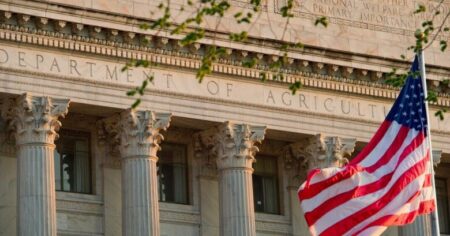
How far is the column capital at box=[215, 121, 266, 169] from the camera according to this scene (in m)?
58.9

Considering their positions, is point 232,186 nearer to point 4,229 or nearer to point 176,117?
point 176,117

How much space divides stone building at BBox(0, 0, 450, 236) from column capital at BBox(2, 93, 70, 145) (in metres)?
0.04

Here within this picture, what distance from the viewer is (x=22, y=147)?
54.7 m

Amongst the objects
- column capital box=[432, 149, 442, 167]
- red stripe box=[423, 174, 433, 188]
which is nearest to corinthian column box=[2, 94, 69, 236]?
red stripe box=[423, 174, 433, 188]

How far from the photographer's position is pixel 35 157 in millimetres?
54469

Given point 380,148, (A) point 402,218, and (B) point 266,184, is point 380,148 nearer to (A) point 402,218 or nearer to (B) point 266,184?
(A) point 402,218

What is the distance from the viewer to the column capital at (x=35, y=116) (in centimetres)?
5478

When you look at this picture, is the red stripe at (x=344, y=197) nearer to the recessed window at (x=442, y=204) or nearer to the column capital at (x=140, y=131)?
the column capital at (x=140, y=131)

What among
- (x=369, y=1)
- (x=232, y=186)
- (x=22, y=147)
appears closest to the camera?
(x=22, y=147)

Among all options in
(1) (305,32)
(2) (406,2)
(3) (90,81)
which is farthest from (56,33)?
(2) (406,2)

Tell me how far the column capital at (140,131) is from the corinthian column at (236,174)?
2.53m

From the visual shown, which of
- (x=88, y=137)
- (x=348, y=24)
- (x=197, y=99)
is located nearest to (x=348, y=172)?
(x=197, y=99)

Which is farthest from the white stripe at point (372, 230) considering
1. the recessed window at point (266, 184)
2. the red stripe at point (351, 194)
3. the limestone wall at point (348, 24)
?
the recessed window at point (266, 184)

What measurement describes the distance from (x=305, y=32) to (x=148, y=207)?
8.91m
